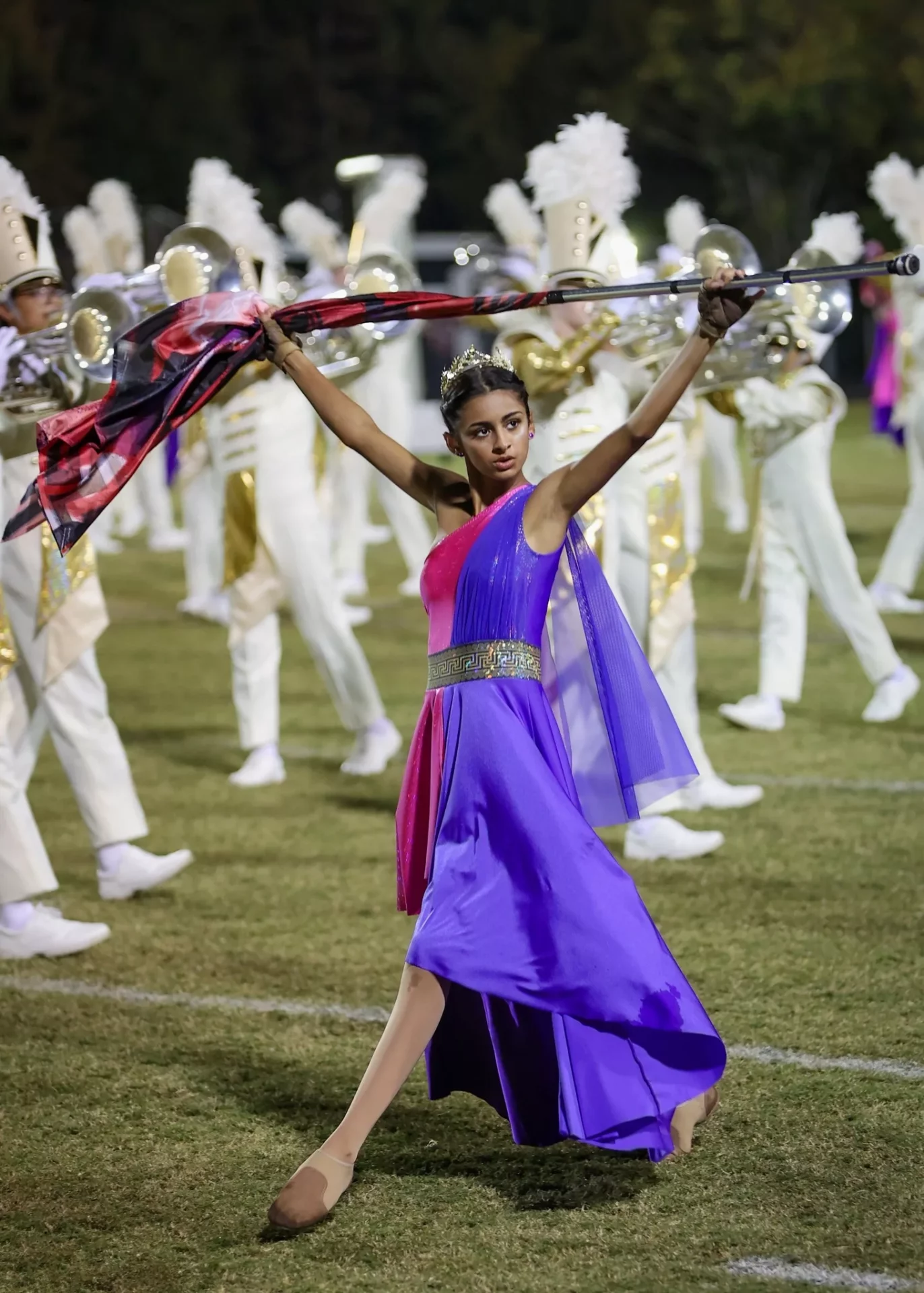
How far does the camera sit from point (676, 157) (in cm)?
3625

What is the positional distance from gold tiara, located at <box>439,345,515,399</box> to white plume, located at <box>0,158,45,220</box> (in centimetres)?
228

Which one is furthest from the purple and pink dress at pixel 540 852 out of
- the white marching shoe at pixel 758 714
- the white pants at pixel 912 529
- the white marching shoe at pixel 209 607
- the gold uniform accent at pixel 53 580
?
the white marching shoe at pixel 209 607

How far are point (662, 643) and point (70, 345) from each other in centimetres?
210

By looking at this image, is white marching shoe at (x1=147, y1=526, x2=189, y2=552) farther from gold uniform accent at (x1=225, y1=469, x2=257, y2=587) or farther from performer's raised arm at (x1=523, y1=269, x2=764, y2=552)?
performer's raised arm at (x1=523, y1=269, x2=764, y2=552)

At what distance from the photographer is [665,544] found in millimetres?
6320

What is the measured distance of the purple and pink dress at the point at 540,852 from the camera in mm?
3387

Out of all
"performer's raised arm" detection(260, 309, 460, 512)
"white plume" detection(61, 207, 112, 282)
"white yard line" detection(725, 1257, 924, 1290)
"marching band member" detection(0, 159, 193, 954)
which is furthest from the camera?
"white plume" detection(61, 207, 112, 282)

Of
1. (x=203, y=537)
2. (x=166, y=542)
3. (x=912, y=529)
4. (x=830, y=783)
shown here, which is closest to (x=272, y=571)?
(x=830, y=783)

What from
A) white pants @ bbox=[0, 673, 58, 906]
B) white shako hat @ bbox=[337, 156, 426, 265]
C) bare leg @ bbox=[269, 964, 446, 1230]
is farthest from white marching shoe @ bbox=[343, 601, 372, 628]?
bare leg @ bbox=[269, 964, 446, 1230]

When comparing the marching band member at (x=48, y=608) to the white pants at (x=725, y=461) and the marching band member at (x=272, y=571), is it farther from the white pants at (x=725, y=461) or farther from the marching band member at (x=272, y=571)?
the white pants at (x=725, y=461)

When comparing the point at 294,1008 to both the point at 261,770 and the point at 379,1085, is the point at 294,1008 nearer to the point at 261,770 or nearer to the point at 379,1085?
the point at 379,1085

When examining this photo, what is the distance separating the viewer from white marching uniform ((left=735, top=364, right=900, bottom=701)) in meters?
7.82

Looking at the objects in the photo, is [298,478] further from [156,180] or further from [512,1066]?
[156,180]

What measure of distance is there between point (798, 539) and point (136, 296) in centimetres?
308
